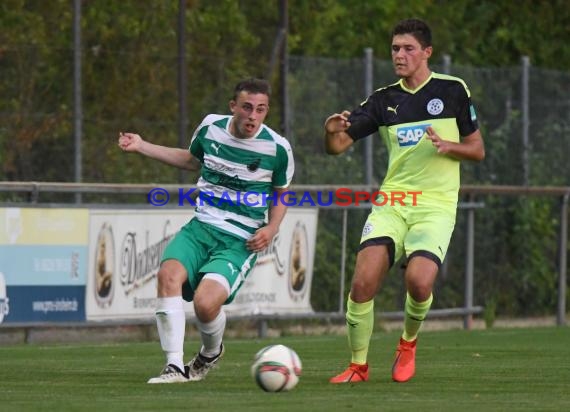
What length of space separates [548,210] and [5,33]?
282 inches

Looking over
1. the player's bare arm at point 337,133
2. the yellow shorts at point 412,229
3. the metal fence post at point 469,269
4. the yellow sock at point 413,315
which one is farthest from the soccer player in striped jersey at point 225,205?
the metal fence post at point 469,269

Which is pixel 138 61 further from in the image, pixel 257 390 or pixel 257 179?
pixel 257 390

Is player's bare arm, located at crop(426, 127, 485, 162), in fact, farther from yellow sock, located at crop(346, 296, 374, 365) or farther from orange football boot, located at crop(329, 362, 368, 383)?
orange football boot, located at crop(329, 362, 368, 383)

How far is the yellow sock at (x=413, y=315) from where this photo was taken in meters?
11.0

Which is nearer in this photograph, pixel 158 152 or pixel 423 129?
pixel 423 129

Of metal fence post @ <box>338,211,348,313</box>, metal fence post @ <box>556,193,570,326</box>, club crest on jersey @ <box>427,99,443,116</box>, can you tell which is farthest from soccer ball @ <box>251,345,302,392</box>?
metal fence post @ <box>556,193,570,326</box>

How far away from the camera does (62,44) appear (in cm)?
1775

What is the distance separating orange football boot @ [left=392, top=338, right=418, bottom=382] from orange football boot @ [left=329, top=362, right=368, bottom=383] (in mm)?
190

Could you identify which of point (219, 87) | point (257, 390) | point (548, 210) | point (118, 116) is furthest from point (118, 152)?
point (257, 390)

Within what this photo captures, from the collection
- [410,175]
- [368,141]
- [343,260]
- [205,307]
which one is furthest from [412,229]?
[368,141]

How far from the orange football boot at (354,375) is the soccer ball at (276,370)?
0.93m

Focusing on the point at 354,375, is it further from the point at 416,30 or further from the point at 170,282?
the point at 416,30

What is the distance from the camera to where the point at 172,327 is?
10.6 metres

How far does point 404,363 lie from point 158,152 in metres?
2.02
